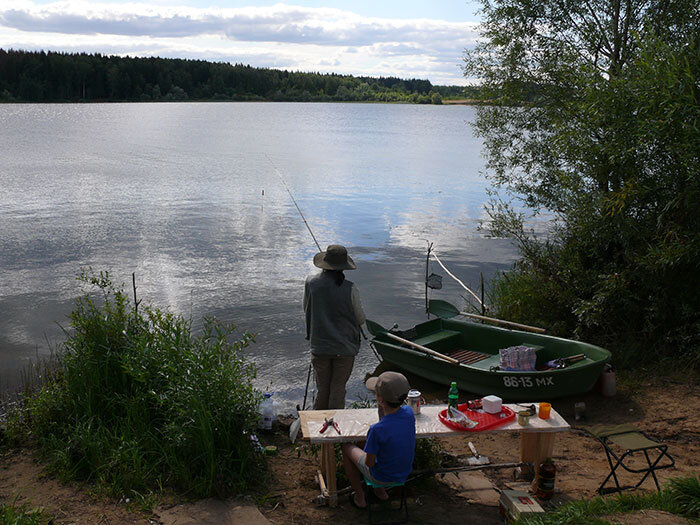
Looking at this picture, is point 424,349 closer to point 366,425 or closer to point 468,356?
point 468,356

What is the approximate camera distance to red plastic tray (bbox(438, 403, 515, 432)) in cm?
545

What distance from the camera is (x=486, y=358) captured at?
10.2 metres

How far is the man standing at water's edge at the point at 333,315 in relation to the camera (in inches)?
252

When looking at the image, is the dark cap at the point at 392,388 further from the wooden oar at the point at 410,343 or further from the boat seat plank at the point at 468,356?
the boat seat plank at the point at 468,356

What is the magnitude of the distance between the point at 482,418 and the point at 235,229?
17972 mm

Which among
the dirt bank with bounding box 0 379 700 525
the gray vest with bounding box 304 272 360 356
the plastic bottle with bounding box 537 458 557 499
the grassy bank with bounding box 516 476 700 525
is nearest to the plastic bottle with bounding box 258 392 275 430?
the dirt bank with bounding box 0 379 700 525

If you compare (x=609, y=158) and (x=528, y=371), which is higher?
(x=609, y=158)

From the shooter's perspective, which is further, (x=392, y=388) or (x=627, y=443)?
(x=627, y=443)

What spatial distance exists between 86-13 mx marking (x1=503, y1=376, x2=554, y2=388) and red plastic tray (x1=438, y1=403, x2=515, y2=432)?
2.96 metres

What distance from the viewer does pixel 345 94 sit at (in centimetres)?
12000

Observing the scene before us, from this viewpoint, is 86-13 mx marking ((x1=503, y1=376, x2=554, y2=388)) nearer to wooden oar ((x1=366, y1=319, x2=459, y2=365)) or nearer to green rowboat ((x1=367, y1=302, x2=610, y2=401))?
green rowboat ((x1=367, y1=302, x2=610, y2=401))

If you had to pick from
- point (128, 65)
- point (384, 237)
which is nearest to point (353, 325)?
point (384, 237)

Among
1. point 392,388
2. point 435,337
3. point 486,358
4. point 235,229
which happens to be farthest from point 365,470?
point 235,229

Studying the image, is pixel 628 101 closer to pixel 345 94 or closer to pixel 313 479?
pixel 313 479
